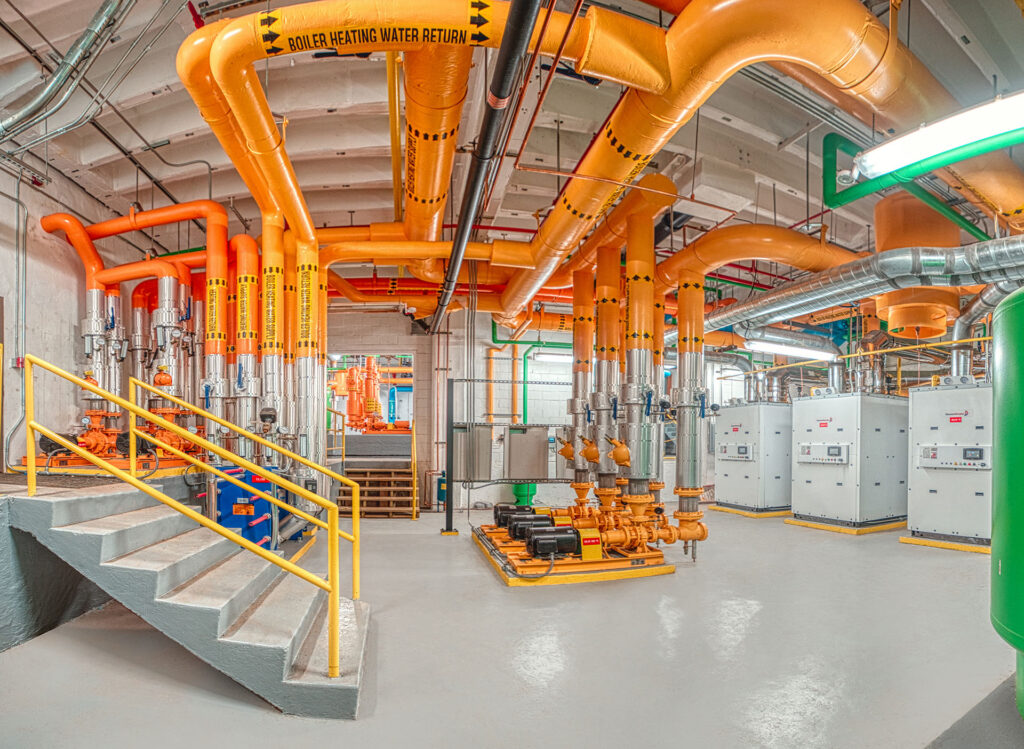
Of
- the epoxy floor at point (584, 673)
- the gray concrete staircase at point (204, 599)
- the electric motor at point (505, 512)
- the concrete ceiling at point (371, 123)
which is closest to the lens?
the epoxy floor at point (584, 673)

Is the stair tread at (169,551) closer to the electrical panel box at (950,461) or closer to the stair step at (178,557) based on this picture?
the stair step at (178,557)

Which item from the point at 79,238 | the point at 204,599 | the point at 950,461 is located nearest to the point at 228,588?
the point at 204,599

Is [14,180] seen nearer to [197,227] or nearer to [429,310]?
[197,227]

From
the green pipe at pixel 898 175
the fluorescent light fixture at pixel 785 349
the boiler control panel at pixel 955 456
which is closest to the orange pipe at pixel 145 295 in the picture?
the green pipe at pixel 898 175

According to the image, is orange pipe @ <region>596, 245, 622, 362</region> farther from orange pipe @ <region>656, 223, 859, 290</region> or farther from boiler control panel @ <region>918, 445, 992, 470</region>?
boiler control panel @ <region>918, 445, 992, 470</region>

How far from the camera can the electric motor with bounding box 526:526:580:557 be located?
20.7 feet

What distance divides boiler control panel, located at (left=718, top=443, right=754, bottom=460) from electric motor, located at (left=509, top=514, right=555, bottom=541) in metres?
6.01

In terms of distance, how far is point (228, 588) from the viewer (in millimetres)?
3695

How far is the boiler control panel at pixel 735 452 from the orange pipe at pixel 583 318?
4.42m

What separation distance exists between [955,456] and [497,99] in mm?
8651

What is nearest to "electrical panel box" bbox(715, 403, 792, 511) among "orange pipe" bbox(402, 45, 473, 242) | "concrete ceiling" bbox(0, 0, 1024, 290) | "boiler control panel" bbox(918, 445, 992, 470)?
"boiler control panel" bbox(918, 445, 992, 470)

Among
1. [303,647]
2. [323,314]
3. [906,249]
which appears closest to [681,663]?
[303,647]

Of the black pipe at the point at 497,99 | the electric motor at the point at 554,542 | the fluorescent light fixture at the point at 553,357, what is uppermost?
the black pipe at the point at 497,99

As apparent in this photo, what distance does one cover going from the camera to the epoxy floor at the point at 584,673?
3.09m
